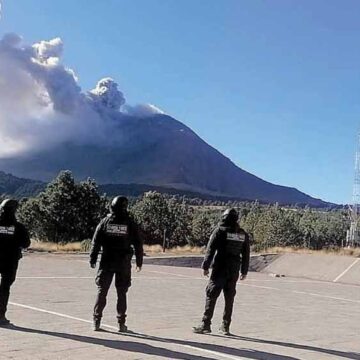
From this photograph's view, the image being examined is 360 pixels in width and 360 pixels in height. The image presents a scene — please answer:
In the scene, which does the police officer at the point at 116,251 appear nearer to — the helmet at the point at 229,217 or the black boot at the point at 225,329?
the helmet at the point at 229,217

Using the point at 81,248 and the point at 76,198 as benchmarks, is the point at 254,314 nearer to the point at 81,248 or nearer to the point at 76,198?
the point at 81,248

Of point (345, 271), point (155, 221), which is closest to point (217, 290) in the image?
point (345, 271)

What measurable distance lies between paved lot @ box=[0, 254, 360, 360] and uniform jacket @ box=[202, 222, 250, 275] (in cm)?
96

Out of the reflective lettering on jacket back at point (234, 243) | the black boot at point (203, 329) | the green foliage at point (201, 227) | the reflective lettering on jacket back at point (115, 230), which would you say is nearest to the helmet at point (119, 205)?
the reflective lettering on jacket back at point (115, 230)

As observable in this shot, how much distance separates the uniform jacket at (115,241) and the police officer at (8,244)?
1102 millimetres

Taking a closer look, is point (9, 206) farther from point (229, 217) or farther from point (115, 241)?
point (229, 217)

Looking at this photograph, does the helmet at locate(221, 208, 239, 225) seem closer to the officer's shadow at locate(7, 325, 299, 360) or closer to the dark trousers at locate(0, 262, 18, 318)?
the officer's shadow at locate(7, 325, 299, 360)

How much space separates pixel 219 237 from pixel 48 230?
5945 centimetres

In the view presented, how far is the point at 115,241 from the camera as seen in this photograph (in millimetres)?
8414

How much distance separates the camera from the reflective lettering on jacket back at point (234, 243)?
886cm

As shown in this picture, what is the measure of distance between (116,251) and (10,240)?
151 centimetres

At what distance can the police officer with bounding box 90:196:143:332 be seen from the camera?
331 inches

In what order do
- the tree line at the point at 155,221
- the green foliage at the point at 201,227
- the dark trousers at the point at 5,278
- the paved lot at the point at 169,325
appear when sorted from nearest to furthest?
the paved lot at the point at 169,325 → the dark trousers at the point at 5,278 → the tree line at the point at 155,221 → the green foliage at the point at 201,227

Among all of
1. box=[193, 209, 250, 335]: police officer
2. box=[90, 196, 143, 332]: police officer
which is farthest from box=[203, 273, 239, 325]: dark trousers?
box=[90, 196, 143, 332]: police officer
